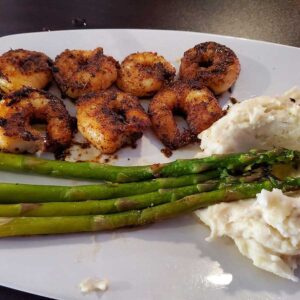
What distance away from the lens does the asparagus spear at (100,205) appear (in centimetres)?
277

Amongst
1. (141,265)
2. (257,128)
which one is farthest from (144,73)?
(141,265)

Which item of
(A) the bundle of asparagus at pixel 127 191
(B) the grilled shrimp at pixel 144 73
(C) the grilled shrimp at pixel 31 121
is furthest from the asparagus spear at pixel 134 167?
(B) the grilled shrimp at pixel 144 73

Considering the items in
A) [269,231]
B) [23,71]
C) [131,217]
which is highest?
[23,71]

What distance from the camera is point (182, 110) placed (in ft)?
11.5

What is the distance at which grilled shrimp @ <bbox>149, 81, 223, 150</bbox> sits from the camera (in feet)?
10.8

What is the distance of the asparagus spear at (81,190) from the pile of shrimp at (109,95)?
38 centimetres

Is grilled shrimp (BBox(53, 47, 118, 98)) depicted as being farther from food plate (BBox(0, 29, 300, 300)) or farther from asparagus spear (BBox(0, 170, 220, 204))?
asparagus spear (BBox(0, 170, 220, 204))

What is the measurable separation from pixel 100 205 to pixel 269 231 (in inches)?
40.7

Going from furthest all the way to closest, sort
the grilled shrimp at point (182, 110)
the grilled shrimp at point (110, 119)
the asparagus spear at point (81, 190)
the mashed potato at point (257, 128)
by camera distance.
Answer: the grilled shrimp at point (182, 110), the grilled shrimp at point (110, 119), the mashed potato at point (257, 128), the asparagus spear at point (81, 190)

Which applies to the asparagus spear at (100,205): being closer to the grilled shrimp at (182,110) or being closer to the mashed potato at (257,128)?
the mashed potato at (257,128)

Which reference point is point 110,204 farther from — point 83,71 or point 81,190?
point 83,71

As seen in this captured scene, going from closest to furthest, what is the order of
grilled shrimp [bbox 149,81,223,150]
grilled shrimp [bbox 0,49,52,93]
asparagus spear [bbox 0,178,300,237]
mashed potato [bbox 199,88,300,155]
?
asparagus spear [bbox 0,178,300,237], mashed potato [bbox 199,88,300,155], grilled shrimp [bbox 149,81,223,150], grilled shrimp [bbox 0,49,52,93]

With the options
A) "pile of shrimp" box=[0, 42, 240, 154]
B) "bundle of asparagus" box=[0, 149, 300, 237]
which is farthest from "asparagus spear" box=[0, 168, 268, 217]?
"pile of shrimp" box=[0, 42, 240, 154]

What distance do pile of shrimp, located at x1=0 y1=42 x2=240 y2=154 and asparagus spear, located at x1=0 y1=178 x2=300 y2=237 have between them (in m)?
0.59
